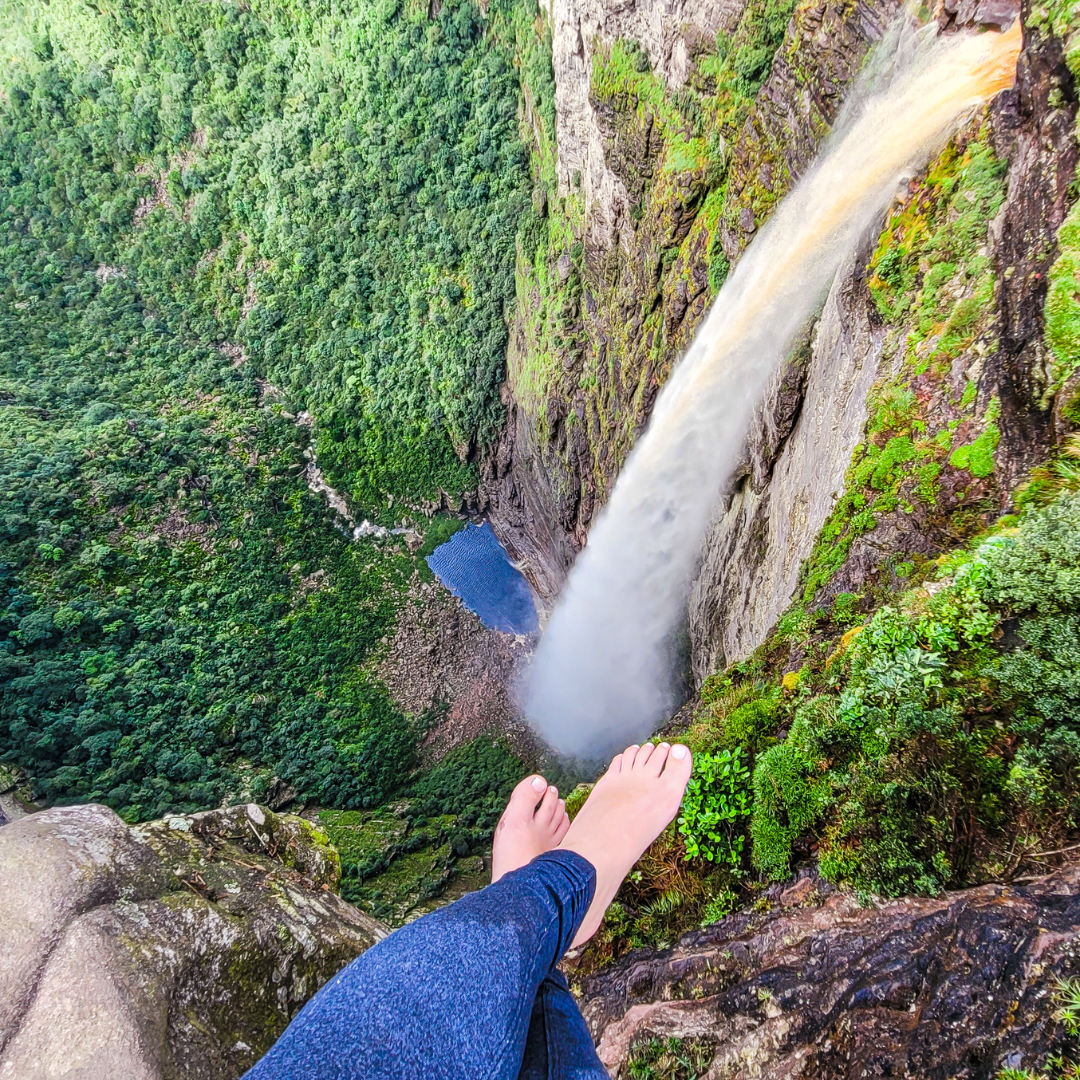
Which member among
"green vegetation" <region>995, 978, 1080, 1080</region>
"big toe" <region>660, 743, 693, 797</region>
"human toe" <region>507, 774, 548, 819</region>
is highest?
"human toe" <region>507, 774, 548, 819</region>

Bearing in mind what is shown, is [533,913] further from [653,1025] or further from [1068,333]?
[1068,333]

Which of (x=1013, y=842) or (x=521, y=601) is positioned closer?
(x=1013, y=842)

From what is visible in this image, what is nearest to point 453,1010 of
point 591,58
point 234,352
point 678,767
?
point 678,767

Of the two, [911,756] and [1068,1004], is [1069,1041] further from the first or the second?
[911,756]

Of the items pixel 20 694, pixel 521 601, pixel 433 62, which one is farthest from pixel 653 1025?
pixel 433 62

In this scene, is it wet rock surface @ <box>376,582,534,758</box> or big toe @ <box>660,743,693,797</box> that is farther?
wet rock surface @ <box>376,582,534,758</box>

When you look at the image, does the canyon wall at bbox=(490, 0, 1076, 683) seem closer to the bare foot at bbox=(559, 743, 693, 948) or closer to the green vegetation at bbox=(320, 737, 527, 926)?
the bare foot at bbox=(559, 743, 693, 948)

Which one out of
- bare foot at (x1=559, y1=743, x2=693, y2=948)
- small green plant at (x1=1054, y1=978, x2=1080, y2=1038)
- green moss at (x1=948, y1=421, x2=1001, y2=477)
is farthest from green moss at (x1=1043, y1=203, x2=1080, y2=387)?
bare foot at (x1=559, y1=743, x2=693, y2=948)
